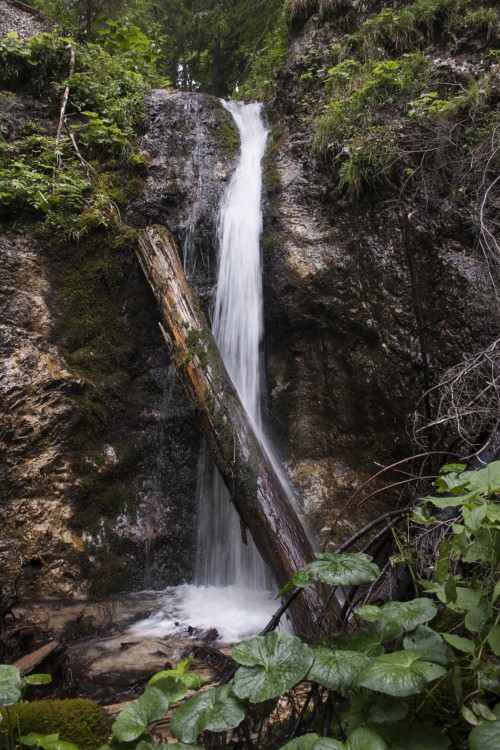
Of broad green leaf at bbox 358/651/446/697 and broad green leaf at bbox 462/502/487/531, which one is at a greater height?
broad green leaf at bbox 462/502/487/531

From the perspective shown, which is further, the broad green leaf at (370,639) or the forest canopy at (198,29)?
the forest canopy at (198,29)

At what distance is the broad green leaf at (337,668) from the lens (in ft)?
4.00

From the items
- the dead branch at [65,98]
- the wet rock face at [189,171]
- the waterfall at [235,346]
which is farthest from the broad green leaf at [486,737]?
the dead branch at [65,98]

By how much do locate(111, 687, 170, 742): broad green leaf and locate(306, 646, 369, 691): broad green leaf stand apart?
43 centimetres

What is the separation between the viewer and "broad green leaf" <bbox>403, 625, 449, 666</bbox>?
1.21 meters

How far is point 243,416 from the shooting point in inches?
163

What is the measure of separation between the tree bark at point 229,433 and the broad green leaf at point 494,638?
1762mm

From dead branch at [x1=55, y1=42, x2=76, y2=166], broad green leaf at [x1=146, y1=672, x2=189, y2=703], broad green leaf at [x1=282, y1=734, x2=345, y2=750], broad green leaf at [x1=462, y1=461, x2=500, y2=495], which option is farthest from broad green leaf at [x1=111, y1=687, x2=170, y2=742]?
dead branch at [x1=55, y1=42, x2=76, y2=166]

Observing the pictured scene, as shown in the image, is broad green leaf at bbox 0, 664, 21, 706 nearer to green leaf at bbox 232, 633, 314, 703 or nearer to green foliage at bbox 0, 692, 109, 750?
green foliage at bbox 0, 692, 109, 750

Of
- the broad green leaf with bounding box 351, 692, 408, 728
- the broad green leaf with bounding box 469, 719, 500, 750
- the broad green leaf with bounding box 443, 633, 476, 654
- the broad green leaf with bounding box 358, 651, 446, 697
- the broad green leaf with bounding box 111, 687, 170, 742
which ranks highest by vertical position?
the broad green leaf with bounding box 443, 633, 476, 654

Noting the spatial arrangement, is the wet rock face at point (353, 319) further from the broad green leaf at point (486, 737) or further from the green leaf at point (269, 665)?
the broad green leaf at point (486, 737)

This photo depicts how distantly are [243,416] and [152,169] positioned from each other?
3489 mm

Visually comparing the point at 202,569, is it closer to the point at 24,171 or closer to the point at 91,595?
the point at 91,595

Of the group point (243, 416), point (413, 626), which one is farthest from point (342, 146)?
point (413, 626)
